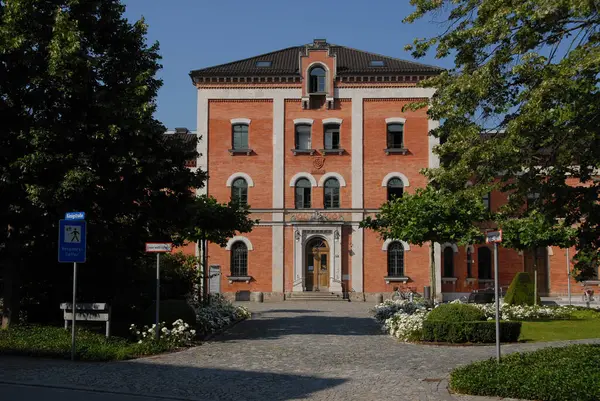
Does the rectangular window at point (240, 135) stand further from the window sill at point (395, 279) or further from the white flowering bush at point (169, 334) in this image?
the white flowering bush at point (169, 334)

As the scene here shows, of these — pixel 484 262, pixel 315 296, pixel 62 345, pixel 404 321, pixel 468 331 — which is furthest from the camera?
pixel 484 262

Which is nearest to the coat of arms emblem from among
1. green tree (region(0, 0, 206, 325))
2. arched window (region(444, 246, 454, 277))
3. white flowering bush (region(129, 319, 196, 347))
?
arched window (region(444, 246, 454, 277))

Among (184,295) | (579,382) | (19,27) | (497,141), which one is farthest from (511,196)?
(184,295)

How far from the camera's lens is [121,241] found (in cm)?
1683

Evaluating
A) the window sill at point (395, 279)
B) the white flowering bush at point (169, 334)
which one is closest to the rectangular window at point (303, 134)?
the window sill at point (395, 279)

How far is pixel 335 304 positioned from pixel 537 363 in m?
23.7

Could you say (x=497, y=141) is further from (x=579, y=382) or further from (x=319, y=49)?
(x=319, y=49)

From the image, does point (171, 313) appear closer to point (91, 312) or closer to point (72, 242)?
point (91, 312)

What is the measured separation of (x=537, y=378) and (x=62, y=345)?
971cm

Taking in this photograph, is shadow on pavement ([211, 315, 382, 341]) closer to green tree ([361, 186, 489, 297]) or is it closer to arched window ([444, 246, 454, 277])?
green tree ([361, 186, 489, 297])

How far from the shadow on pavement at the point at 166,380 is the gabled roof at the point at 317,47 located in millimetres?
27646

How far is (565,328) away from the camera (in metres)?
20.6

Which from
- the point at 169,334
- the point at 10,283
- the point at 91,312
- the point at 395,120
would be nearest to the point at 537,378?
the point at 169,334

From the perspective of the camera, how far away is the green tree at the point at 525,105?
9492 millimetres
